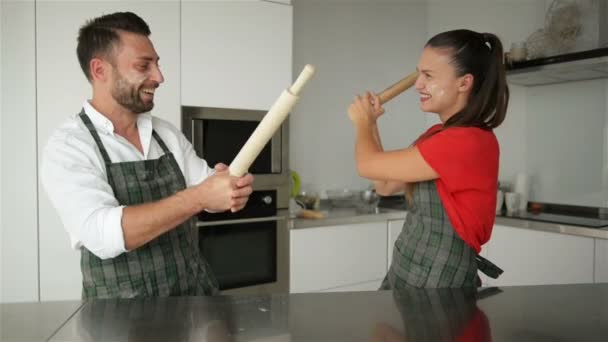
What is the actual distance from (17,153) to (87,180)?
108 centimetres

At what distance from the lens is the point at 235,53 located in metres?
2.34

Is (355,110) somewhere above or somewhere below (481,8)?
below

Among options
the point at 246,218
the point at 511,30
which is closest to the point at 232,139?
the point at 246,218

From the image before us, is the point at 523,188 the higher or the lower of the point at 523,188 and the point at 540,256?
the higher

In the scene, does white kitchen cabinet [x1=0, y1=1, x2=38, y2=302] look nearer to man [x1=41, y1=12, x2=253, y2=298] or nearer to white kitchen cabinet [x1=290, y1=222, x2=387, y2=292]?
man [x1=41, y1=12, x2=253, y2=298]

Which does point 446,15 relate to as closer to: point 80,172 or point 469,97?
point 469,97

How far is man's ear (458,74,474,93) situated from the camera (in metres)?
1.13

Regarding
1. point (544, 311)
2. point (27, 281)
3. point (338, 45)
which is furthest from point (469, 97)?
point (338, 45)

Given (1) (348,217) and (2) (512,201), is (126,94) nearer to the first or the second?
(1) (348,217)

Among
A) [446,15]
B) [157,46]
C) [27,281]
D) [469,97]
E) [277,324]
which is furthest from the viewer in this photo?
[446,15]

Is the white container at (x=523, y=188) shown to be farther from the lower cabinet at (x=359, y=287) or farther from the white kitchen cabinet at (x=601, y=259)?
the lower cabinet at (x=359, y=287)

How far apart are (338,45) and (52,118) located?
1.92 m

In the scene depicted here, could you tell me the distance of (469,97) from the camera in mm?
1156

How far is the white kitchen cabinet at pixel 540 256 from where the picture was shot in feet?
7.36
